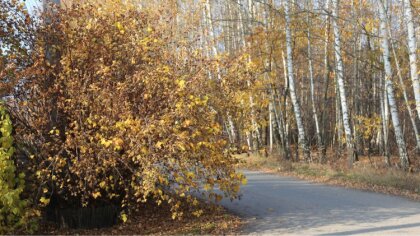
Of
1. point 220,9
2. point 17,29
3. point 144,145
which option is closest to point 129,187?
point 144,145

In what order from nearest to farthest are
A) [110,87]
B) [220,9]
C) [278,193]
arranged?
[110,87], [278,193], [220,9]

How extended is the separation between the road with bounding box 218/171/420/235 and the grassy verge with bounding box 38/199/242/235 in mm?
441

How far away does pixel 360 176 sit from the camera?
14.6 metres

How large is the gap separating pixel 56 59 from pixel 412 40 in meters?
10.3

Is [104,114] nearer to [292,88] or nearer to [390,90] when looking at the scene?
[390,90]

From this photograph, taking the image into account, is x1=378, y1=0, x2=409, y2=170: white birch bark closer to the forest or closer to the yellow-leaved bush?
the forest

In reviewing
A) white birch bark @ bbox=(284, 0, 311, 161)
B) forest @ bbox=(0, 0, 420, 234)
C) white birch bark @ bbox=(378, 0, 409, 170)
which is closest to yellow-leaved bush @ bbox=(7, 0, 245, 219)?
forest @ bbox=(0, 0, 420, 234)

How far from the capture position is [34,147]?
338 inches

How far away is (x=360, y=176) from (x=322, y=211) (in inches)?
205

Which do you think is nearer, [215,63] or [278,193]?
[215,63]

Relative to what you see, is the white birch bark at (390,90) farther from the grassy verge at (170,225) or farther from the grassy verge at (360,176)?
the grassy verge at (170,225)

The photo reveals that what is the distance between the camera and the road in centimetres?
828

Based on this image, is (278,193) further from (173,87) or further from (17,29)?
(17,29)

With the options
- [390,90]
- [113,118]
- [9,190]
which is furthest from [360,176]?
[9,190]
